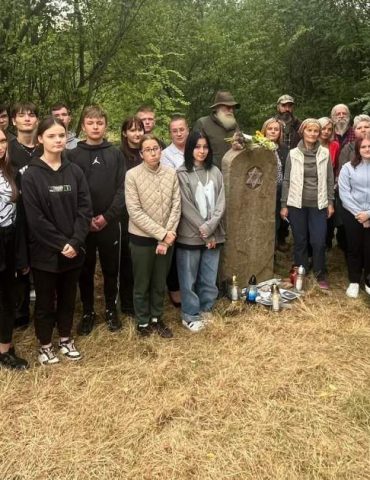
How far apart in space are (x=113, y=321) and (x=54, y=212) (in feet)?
4.69

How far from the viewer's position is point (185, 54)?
10.7 metres

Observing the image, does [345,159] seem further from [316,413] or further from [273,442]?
[273,442]

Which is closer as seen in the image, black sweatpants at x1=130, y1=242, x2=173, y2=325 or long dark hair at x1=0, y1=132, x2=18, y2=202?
long dark hair at x1=0, y1=132, x2=18, y2=202

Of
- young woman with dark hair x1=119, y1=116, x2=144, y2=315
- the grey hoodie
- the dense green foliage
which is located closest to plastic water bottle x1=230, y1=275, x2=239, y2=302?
the grey hoodie

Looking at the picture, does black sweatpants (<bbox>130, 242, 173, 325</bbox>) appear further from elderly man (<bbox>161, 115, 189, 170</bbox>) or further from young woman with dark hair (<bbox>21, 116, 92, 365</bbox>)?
elderly man (<bbox>161, 115, 189, 170</bbox>)

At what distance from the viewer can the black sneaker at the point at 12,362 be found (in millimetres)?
3969

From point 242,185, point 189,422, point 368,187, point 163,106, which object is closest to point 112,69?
point 163,106

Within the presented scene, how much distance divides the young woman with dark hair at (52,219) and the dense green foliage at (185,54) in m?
3.16

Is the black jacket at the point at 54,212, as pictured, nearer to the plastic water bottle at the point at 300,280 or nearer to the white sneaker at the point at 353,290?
the plastic water bottle at the point at 300,280

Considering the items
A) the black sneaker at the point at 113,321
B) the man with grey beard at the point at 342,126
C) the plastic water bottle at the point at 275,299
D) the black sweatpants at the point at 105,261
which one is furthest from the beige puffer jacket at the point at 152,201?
the man with grey beard at the point at 342,126

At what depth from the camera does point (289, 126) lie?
661 cm

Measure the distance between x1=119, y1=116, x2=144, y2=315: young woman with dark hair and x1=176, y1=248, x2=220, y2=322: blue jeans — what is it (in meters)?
Answer: 0.55

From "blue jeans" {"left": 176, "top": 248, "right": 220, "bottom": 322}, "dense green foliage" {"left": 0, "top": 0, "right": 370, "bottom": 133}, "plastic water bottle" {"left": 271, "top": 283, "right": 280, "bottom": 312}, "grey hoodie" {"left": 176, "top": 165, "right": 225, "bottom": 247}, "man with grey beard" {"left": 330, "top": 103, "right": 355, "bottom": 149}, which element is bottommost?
"plastic water bottle" {"left": 271, "top": 283, "right": 280, "bottom": 312}

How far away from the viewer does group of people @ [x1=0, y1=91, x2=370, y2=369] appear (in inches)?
149
